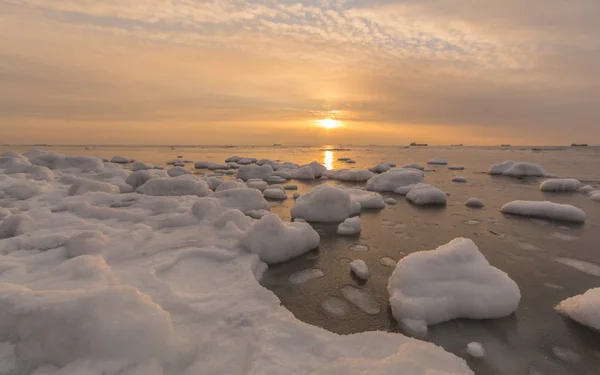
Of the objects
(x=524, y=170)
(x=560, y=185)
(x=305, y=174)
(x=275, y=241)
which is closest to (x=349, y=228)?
(x=275, y=241)

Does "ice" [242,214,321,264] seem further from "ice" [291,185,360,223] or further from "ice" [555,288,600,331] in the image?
"ice" [555,288,600,331]

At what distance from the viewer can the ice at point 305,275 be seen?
3.57 meters

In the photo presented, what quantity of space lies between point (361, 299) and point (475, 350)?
1.08 m

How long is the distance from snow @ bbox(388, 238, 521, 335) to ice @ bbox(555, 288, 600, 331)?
0.40 meters

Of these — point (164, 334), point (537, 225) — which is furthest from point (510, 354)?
point (537, 225)

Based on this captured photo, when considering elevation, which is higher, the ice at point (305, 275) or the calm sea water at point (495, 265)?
the calm sea water at point (495, 265)

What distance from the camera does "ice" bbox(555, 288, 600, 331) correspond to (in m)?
2.60

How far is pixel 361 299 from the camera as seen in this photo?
10.3ft

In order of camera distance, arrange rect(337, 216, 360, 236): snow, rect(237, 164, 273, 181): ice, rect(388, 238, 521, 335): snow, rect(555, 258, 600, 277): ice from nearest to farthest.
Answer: rect(388, 238, 521, 335): snow
rect(555, 258, 600, 277): ice
rect(337, 216, 360, 236): snow
rect(237, 164, 273, 181): ice

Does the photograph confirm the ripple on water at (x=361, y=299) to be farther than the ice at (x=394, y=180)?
No

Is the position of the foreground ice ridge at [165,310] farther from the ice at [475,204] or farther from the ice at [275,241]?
the ice at [475,204]

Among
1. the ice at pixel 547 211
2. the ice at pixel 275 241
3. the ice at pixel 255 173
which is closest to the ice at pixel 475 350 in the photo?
the ice at pixel 275 241

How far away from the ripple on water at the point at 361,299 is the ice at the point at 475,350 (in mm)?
797

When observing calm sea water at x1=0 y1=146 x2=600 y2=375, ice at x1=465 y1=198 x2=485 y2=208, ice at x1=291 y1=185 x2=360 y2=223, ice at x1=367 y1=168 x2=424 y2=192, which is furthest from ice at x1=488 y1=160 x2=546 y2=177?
ice at x1=291 y1=185 x2=360 y2=223
